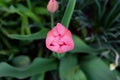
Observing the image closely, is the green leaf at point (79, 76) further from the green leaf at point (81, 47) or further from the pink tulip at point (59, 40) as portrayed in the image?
the pink tulip at point (59, 40)

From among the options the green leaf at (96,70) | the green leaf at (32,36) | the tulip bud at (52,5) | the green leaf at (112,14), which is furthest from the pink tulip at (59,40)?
the green leaf at (112,14)

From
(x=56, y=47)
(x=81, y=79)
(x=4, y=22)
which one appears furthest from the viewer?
(x=4, y=22)

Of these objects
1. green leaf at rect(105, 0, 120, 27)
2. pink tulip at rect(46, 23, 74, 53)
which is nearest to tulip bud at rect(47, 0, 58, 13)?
pink tulip at rect(46, 23, 74, 53)

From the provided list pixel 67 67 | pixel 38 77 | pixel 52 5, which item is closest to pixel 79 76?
pixel 67 67

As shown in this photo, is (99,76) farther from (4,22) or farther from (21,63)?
(4,22)

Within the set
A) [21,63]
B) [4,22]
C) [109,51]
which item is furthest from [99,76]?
[4,22]

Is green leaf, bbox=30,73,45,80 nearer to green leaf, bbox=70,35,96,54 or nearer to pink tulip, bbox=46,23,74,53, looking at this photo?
green leaf, bbox=70,35,96,54

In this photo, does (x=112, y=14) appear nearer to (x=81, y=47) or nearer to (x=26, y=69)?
(x=81, y=47)
